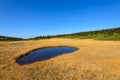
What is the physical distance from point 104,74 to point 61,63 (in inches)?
240

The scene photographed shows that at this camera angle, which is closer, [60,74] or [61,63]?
[60,74]

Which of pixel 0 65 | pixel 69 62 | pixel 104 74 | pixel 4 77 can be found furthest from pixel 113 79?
pixel 0 65

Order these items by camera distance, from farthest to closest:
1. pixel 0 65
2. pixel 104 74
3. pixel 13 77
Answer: pixel 0 65 < pixel 13 77 < pixel 104 74

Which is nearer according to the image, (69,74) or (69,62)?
(69,74)

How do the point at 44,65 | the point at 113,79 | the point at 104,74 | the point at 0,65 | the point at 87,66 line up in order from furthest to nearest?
the point at 0,65 → the point at 44,65 → the point at 87,66 → the point at 104,74 → the point at 113,79

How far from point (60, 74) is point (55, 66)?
104 inches

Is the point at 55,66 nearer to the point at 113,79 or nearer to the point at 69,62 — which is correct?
the point at 69,62

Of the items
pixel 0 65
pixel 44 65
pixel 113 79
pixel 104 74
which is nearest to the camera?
pixel 113 79

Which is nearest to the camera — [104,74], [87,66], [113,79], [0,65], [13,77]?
[113,79]

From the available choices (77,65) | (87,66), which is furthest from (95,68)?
(77,65)

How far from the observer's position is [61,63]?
763 inches

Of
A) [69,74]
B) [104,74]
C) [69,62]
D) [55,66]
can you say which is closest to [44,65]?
[55,66]

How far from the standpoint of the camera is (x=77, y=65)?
711 inches

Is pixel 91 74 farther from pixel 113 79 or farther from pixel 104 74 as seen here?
pixel 113 79
